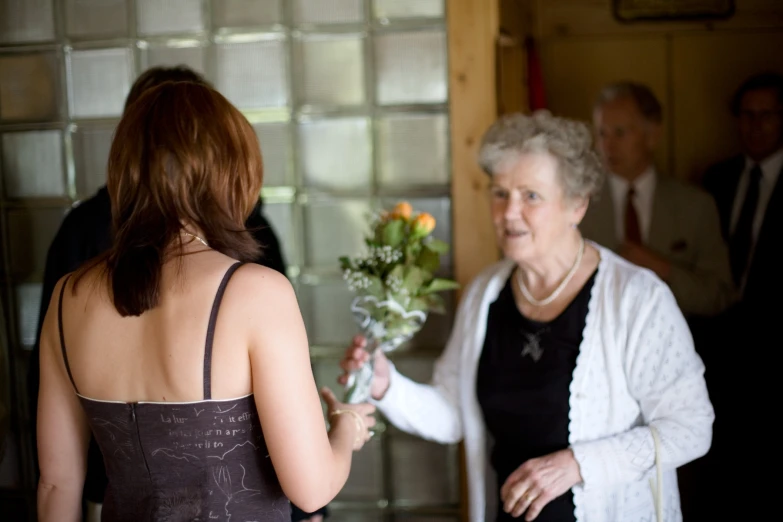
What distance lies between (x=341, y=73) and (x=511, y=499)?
1408 mm

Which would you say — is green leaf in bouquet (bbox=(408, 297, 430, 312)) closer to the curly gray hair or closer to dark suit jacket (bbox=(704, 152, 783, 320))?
the curly gray hair

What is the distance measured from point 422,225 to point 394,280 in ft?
0.48

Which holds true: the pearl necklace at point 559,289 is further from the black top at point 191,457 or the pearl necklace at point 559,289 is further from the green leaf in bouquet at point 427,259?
the black top at point 191,457

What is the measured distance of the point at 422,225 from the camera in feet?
6.48

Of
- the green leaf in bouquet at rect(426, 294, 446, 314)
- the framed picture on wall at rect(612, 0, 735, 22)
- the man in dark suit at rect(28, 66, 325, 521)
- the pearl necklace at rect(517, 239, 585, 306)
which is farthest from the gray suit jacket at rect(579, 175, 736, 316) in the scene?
the man in dark suit at rect(28, 66, 325, 521)

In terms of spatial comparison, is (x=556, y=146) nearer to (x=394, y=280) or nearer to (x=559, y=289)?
(x=559, y=289)

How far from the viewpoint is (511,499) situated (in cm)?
189

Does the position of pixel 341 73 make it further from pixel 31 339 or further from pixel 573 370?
pixel 31 339

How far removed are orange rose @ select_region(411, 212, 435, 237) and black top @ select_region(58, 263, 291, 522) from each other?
2.41 ft

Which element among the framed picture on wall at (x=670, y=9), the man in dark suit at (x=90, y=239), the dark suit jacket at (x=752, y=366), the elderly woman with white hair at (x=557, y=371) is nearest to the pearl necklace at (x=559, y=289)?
the elderly woman with white hair at (x=557, y=371)

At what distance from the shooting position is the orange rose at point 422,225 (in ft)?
6.46

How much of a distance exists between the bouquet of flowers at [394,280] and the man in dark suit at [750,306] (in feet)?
5.47

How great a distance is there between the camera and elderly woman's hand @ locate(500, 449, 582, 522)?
6.15ft

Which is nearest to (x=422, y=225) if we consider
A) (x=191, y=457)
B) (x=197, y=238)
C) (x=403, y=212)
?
(x=403, y=212)
